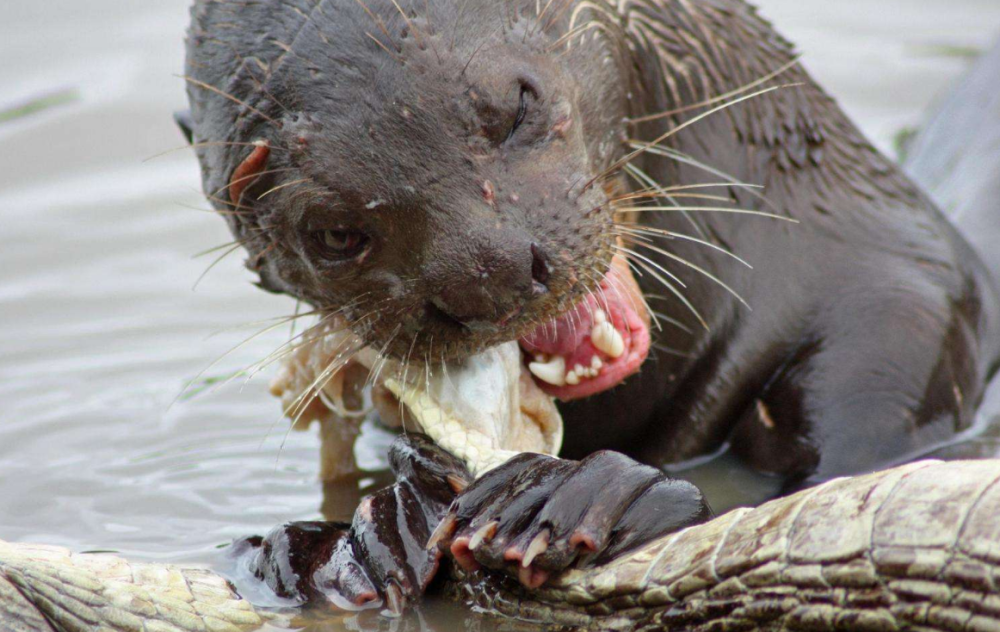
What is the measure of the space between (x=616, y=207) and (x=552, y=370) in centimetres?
37

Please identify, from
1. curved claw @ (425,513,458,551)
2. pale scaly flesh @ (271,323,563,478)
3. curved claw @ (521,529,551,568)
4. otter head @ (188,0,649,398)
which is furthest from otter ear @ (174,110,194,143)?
curved claw @ (521,529,551,568)

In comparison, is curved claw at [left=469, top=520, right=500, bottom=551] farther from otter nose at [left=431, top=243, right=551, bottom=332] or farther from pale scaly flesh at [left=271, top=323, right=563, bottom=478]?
otter nose at [left=431, top=243, right=551, bottom=332]

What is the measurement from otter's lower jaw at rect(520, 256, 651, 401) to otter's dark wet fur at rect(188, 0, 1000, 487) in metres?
0.14

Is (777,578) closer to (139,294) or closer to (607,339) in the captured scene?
(607,339)

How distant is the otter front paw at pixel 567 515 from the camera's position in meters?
2.37

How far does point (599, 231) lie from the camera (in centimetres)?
283

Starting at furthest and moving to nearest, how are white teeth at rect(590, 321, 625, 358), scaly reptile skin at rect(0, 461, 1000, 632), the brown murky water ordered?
the brown murky water, white teeth at rect(590, 321, 625, 358), scaly reptile skin at rect(0, 461, 1000, 632)

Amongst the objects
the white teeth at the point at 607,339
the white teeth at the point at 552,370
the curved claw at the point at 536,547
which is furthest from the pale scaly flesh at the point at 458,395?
the curved claw at the point at 536,547

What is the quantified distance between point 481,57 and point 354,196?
0.35m

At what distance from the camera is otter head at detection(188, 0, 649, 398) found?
8.70 ft

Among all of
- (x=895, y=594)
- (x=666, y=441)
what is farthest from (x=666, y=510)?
(x=666, y=441)

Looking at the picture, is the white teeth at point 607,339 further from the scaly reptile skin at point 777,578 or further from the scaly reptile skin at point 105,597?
the scaly reptile skin at point 105,597

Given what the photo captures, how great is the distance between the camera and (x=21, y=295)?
17.0 ft

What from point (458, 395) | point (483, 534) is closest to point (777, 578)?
point (483, 534)
